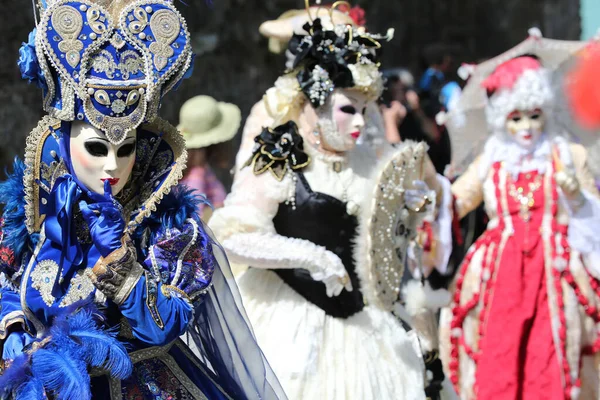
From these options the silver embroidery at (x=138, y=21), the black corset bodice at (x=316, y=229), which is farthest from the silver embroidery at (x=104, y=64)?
the black corset bodice at (x=316, y=229)

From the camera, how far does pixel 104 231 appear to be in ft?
8.88

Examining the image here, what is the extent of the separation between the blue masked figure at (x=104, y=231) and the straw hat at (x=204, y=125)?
321cm

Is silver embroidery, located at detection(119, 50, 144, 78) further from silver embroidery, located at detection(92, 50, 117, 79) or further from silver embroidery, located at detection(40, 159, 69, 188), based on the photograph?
silver embroidery, located at detection(40, 159, 69, 188)

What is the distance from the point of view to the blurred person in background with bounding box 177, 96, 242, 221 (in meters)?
6.16

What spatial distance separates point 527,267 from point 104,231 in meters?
3.35

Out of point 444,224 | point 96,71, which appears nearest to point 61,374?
point 96,71

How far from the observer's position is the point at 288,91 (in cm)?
473

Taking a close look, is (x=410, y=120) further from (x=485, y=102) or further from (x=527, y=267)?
(x=527, y=267)

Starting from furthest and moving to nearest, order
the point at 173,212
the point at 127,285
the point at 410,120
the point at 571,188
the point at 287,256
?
1. the point at 410,120
2. the point at 571,188
3. the point at 287,256
4. the point at 173,212
5. the point at 127,285

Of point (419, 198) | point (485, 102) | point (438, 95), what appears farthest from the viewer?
point (438, 95)

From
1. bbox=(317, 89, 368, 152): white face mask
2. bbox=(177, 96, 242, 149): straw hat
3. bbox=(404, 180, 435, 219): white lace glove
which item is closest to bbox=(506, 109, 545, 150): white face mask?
bbox=(404, 180, 435, 219): white lace glove

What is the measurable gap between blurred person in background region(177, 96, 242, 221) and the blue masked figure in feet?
10.3

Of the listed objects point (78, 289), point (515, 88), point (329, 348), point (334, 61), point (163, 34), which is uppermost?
point (163, 34)

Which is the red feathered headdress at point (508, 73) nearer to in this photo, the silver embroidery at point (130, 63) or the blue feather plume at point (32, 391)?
the silver embroidery at point (130, 63)
